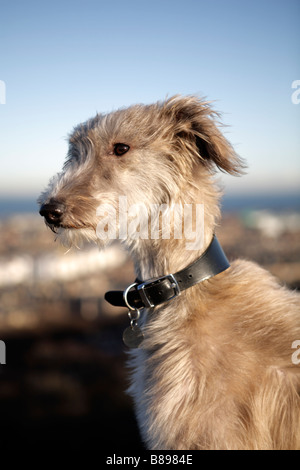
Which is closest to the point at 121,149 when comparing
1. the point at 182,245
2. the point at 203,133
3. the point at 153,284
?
the point at 203,133

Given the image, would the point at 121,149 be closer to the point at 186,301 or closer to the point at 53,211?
the point at 53,211

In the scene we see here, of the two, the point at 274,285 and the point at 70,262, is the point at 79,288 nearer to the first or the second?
the point at 70,262

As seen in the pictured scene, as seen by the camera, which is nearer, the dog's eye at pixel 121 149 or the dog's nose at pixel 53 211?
the dog's nose at pixel 53 211

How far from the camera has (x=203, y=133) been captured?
3012mm

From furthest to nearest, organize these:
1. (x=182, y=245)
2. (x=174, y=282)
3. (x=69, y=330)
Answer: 1. (x=69, y=330)
2. (x=182, y=245)
3. (x=174, y=282)

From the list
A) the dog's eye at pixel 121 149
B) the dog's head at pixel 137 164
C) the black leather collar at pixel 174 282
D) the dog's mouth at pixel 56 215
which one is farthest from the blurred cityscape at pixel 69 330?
the dog's eye at pixel 121 149

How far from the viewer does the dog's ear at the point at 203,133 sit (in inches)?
115

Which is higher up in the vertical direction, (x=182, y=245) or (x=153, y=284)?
(x=182, y=245)

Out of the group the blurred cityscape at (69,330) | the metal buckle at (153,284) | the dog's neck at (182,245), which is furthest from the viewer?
the blurred cityscape at (69,330)

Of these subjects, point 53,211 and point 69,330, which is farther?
point 69,330

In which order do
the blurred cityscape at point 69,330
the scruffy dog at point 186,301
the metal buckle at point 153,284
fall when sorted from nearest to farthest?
the scruffy dog at point 186,301
the metal buckle at point 153,284
the blurred cityscape at point 69,330

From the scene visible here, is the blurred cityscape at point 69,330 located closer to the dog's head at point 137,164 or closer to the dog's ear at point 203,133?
the dog's head at point 137,164

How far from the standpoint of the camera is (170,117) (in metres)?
3.17

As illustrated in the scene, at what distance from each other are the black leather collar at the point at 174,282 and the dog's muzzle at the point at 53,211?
0.77 meters
